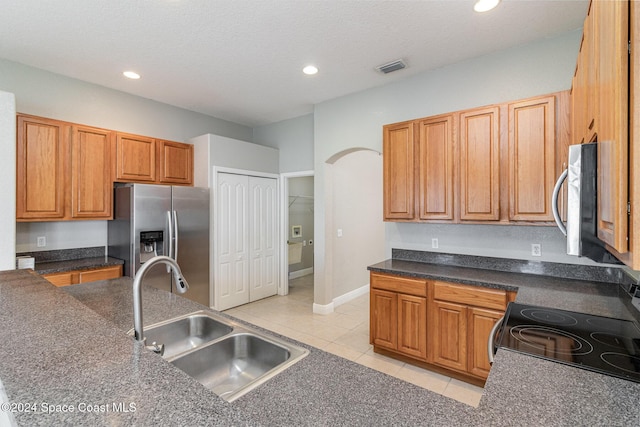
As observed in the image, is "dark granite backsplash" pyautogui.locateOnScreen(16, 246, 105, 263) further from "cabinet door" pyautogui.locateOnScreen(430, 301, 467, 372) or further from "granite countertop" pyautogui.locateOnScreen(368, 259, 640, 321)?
"cabinet door" pyautogui.locateOnScreen(430, 301, 467, 372)

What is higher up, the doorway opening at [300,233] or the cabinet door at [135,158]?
the cabinet door at [135,158]

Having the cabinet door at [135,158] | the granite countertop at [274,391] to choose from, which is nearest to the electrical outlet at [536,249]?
the granite countertop at [274,391]

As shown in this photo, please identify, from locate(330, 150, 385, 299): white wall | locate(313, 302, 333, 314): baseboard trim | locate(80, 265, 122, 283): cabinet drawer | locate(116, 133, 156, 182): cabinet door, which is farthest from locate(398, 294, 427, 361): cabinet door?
locate(116, 133, 156, 182): cabinet door

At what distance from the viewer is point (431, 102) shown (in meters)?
3.23

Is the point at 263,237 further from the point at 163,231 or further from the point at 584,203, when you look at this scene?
the point at 584,203

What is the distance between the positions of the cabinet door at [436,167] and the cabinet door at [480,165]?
0.11 m

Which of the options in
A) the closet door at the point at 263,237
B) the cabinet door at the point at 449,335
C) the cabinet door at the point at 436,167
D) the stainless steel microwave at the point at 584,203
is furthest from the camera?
the closet door at the point at 263,237

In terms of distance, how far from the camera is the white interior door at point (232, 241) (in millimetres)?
4328

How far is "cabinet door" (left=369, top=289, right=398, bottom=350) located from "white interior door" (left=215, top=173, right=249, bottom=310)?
2347 millimetres

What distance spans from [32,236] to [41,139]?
106 cm

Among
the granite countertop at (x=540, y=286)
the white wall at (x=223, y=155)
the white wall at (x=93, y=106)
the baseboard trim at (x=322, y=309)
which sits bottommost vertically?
the baseboard trim at (x=322, y=309)

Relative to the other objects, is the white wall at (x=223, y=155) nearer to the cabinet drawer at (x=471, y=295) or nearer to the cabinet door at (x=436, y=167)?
the cabinet door at (x=436, y=167)

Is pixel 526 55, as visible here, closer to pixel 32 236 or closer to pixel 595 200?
pixel 595 200

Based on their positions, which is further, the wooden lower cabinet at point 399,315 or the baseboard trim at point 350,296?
the baseboard trim at point 350,296
